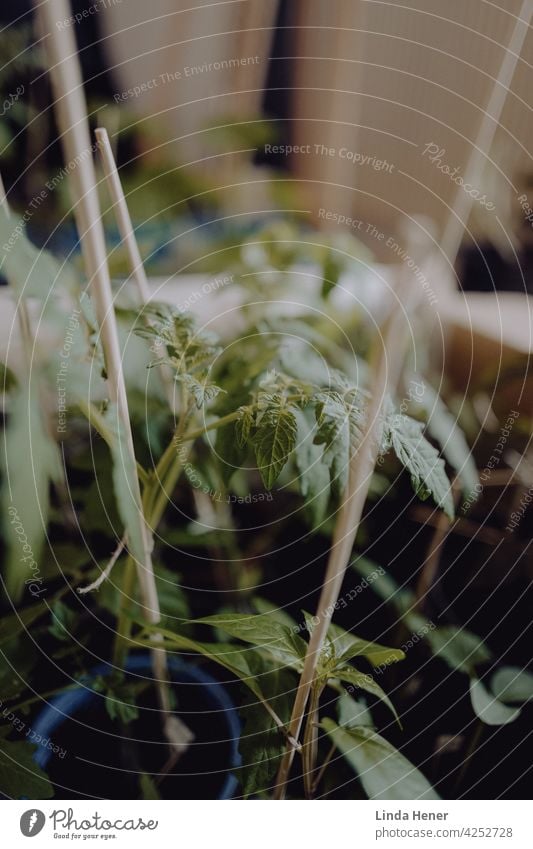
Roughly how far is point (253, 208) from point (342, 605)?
1.90 ft

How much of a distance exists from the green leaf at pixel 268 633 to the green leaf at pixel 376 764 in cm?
4

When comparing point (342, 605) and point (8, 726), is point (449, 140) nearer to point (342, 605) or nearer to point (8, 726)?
point (342, 605)

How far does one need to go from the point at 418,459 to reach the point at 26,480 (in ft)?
0.62

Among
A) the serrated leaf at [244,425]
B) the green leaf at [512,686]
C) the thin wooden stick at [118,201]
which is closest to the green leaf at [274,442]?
the serrated leaf at [244,425]

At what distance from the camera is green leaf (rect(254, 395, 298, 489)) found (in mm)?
275

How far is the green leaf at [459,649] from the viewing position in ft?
1.26

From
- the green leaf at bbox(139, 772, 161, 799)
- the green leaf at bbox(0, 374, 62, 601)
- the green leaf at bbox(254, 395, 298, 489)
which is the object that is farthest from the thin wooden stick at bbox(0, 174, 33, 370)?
the green leaf at bbox(139, 772, 161, 799)

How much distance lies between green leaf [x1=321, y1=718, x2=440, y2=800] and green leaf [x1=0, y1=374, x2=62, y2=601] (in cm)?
18

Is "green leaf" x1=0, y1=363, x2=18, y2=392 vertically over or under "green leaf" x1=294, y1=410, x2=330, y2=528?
over

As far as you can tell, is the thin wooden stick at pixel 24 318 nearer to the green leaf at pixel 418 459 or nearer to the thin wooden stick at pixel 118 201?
the thin wooden stick at pixel 118 201

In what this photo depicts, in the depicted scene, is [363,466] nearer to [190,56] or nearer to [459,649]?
[459,649]

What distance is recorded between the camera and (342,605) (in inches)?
19.2

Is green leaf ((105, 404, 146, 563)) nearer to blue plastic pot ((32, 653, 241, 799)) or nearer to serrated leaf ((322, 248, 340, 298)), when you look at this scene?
blue plastic pot ((32, 653, 241, 799))
